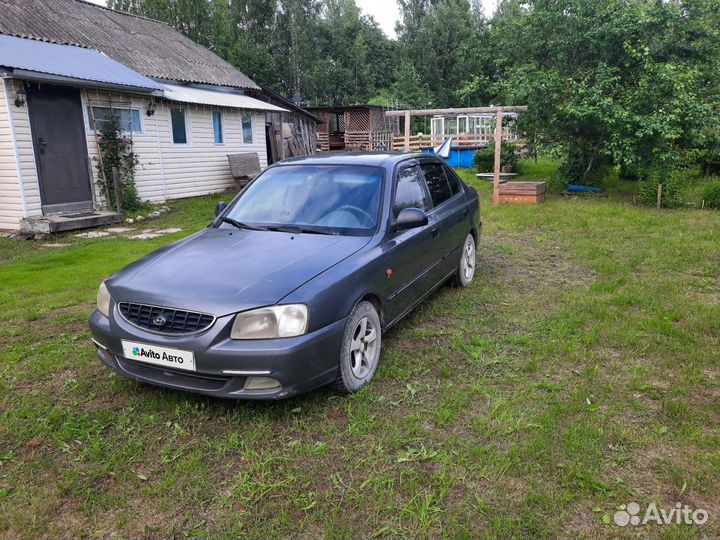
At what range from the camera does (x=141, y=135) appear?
41.8 feet

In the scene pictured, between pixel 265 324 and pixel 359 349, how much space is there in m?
0.79

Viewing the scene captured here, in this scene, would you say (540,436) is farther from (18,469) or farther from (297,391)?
(18,469)

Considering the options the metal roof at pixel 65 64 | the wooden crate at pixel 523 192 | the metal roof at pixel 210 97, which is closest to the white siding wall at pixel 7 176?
Result: the metal roof at pixel 65 64

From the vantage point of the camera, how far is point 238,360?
9.34 ft

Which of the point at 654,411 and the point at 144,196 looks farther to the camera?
the point at 144,196

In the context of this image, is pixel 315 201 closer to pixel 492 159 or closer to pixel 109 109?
pixel 109 109

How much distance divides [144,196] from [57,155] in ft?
8.69

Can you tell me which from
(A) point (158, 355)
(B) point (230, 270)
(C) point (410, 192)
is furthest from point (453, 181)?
(A) point (158, 355)

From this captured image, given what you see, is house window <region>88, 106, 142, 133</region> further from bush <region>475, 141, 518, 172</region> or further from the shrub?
bush <region>475, 141, 518, 172</region>

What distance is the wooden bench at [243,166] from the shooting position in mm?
15742

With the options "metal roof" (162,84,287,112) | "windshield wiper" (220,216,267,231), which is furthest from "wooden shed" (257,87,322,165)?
"windshield wiper" (220,216,267,231)

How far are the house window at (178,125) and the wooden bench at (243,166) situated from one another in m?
1.65

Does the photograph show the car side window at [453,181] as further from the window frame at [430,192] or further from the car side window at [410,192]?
the car side window at [410,192]

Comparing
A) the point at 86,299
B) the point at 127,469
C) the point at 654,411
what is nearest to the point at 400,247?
the point at 654,411
